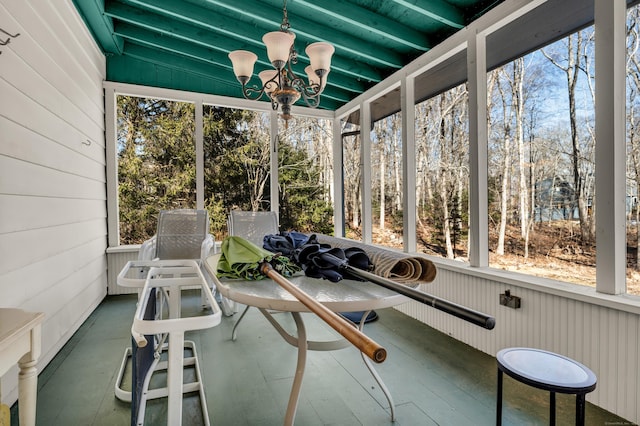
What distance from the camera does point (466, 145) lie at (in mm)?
2971

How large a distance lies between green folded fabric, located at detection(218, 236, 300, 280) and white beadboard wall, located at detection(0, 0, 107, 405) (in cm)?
130

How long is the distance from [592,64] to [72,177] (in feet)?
12.9

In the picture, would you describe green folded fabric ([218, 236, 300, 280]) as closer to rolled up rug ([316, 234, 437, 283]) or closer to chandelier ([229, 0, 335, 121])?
rolled up rug ([316, 234, 437, 283])

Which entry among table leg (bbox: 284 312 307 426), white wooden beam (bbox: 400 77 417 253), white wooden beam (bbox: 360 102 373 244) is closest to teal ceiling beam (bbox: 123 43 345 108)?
white wooden beam (bbox: 360 102 373 244)

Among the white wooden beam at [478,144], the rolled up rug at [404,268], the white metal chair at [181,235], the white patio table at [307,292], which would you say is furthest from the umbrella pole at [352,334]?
the white metal chair at [181,235]

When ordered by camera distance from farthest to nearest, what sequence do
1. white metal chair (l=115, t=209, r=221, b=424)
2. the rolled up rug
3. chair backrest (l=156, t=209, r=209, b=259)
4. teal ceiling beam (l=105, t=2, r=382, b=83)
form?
1. chair backrest (l=156, t=209, r=209, b=259)
2. teal ceiling beam (l=105, t=2, r=382, b=83)
3. the rolled up rug
4. white metal chair (l=115, t=209, r=221, b=424)

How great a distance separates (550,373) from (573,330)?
35.4 inches

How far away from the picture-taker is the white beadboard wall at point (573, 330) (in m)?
1.65

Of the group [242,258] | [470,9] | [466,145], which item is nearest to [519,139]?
[466,145]

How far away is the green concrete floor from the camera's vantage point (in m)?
1.73

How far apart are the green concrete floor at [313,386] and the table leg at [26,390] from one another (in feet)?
1.81

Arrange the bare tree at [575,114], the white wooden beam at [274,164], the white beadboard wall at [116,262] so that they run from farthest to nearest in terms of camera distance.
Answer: the white wooden beam at [274,164], the white beadboard wall at [116,262], the bare tree at [575,114]

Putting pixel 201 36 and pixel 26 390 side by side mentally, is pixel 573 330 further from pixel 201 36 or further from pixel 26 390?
pixel 201 36

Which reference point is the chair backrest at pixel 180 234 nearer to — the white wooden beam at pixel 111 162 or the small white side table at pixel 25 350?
the white wooden beam at pixel 111 162
